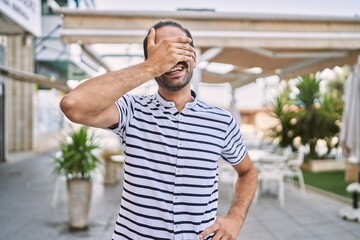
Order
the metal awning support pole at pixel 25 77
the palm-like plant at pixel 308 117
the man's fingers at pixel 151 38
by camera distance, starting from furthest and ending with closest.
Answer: the palm-like plant at pixel 308 117
the metal awning support pole at pixel 25 77
the man's fingers at pixel 151 38

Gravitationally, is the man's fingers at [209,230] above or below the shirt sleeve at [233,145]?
below

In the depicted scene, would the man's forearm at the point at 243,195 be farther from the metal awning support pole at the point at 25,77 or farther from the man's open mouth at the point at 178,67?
the metal awning support pole at the point at 25,77

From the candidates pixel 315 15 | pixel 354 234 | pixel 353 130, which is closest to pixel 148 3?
pixel 315 15

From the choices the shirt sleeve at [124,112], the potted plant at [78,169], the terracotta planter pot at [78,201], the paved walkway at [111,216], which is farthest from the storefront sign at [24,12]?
the shirt sleeve at [124,112]

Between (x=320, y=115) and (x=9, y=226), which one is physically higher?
(x=320, y=115)

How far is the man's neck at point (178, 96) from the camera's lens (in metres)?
1.39

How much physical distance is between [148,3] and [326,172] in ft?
23.3

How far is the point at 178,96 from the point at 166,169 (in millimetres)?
293

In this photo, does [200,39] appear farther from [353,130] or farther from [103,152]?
[103,152]

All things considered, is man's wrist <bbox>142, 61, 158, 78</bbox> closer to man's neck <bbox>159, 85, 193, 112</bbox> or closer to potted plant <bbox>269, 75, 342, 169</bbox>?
man's neck <bbox>159, 85, 193, 112</bbox>

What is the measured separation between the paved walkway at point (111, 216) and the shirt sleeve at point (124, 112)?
3594 millimetres

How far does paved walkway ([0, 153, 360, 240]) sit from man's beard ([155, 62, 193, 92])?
146 inches

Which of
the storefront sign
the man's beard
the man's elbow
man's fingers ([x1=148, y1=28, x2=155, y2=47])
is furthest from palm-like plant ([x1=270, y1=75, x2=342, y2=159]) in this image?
the man's elbow

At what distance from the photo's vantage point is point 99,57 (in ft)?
20.1
